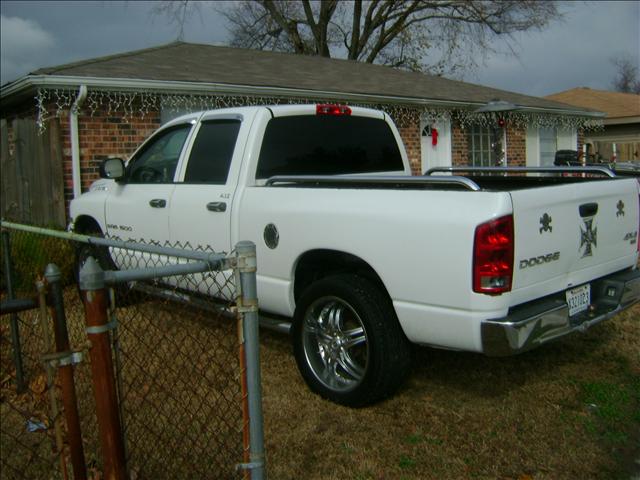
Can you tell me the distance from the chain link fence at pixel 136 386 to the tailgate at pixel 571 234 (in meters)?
1.57

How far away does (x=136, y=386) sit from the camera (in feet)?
14.9

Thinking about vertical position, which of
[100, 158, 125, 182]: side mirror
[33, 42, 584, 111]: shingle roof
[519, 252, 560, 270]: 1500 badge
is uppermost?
[33, 42, 584, 111]: shingle roof

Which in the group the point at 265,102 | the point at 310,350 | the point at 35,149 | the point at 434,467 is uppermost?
the point at 265,102

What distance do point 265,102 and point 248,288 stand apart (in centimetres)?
909

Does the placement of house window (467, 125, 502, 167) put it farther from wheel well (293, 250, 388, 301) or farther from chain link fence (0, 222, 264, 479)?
wheel well (293, 250, 388, 301)

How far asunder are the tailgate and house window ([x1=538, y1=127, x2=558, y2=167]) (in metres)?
13.0

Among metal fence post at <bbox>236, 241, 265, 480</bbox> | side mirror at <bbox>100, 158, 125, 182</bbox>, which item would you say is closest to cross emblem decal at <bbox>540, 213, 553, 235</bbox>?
metal fence post at <bbox>236, 241, 265, 480</bbox>

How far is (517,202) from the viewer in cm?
346

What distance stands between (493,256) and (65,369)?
210 centimetres

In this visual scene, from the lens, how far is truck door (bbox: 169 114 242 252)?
4.91 metres

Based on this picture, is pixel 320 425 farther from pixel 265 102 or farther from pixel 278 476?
pixel 265 102

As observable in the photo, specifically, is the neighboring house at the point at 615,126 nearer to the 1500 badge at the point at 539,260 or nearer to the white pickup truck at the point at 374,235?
the white pickup truck at the point at 374,235

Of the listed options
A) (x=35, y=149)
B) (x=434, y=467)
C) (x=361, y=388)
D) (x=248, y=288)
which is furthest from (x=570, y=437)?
(x=35, y=149)

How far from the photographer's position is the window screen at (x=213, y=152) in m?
5.10
